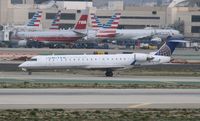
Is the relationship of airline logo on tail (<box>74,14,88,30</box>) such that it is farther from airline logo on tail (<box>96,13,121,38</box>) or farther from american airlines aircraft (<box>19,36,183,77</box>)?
american airlines aircraft (<box>19,36,183,77</box>)

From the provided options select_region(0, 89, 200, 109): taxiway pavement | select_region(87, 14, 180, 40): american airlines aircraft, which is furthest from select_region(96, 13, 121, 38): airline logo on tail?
select_region(0, 89, 200, 109): taxiway pavement

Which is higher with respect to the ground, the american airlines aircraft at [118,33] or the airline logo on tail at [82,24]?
the airline logo on tail at [82,24]

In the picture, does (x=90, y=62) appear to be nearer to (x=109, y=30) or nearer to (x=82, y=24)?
(x=82, y=24)

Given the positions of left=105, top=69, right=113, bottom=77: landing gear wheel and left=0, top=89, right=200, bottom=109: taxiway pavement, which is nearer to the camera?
left=0, top=89, right=200, bottom=109: taxiway pavement

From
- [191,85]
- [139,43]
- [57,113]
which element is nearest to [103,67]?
[191,85]

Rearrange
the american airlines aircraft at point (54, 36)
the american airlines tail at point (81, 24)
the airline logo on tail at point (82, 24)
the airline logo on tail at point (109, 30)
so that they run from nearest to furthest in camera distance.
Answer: the american airlines aircraft at point (54, 36), the american airlines tail at point (81, 24), the airline logo on tail at point (82, 24), the airline logo on tail at point (109, 30)

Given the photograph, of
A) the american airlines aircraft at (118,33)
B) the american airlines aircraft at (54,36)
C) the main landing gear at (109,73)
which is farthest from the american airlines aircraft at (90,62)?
the american airlines aircraft at (118,33)

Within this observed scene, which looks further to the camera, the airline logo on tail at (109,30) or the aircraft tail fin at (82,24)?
the airline logo on tail at (109,30)

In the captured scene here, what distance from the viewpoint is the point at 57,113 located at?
40156mm

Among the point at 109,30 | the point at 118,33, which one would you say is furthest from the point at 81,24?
the point at 118,33

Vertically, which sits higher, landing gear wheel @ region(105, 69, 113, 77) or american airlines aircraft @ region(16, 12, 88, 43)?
american airlines aircraft @ region(16, 12, 88, 43)

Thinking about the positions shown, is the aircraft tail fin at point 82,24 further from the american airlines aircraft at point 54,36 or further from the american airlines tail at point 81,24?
the american airlines aircraft at point 54,36

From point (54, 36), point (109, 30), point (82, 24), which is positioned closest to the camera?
point (54, 36)

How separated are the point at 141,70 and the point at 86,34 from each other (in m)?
71.8
